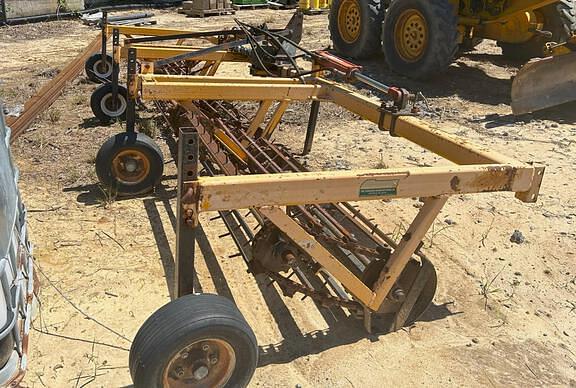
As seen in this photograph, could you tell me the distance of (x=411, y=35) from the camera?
8.54 m

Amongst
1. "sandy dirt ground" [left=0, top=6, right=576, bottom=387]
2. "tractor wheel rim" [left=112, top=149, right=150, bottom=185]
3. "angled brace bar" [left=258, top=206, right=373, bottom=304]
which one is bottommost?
"sandy dirt ground" [left=0, top=6, right=576, bottom=387]

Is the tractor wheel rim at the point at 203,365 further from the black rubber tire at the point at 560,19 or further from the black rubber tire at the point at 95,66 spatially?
the black rubber tire at the point at 560,19

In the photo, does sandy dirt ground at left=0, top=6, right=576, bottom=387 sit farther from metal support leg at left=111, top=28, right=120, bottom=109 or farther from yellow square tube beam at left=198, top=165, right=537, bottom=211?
yellow square tube beam at left=198, top=165, right=537, bottom=211

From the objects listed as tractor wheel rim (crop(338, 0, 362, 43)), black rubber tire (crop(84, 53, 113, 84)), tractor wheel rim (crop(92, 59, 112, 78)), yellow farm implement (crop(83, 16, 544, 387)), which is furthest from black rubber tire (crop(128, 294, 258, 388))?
tractor wheel rim (crop(338, 0, 362, 43))

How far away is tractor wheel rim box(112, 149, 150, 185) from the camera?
4672 mm

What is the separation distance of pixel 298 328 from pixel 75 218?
2.09 meters

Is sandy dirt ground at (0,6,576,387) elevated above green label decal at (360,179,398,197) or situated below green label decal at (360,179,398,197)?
below

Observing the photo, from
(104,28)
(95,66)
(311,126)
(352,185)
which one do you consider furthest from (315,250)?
(95,66)

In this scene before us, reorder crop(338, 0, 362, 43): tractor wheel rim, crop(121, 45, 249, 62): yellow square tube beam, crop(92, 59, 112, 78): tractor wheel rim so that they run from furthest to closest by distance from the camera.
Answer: crop(338, 0, 362, 43): tractor wheel rim < crop(92, 59, 112, 78): tractor wheel rim < crop(121, 45, 249, 62): yellow square tube beam

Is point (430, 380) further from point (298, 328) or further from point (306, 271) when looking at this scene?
point (306, 271)

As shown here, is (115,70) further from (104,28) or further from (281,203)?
(281,203)

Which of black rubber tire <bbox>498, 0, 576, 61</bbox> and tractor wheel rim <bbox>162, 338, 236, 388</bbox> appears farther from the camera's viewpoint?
black rubber tire <bbox>498, 0, 576, 61</bbox>

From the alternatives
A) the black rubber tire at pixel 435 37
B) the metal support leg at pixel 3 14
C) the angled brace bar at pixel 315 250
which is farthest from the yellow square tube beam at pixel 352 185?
the metal support leg at pixel 3 14

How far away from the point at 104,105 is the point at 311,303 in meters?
4.10
